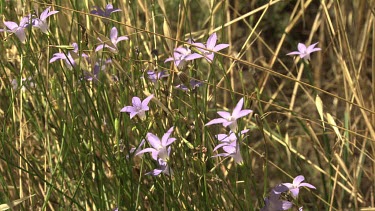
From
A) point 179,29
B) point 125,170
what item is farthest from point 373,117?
point 125,170

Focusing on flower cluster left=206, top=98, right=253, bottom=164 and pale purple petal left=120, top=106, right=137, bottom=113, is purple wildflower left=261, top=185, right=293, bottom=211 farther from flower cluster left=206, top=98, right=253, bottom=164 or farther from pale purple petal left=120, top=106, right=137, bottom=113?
pale purple petal left=120, top=106, right=137, bottom=113

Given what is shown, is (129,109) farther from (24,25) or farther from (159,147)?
(24,25)

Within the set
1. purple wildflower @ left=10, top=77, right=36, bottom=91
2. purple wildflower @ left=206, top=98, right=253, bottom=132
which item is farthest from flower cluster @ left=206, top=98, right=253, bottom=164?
purple wildflower @ left=10, top=77, right=36, bottom=91

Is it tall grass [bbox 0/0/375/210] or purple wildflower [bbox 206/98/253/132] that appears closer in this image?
A: purple wildflower [bbox 206/98/253/132]

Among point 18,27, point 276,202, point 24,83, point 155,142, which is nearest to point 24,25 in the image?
point 18,27

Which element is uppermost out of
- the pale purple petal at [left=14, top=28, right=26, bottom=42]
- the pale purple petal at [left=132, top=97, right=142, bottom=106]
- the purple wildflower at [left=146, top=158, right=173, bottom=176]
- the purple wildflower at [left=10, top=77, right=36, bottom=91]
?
the pale purple petal at [left=14, top=28, right=26, bottom=42]

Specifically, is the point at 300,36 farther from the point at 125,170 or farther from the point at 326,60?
the point at 125,170

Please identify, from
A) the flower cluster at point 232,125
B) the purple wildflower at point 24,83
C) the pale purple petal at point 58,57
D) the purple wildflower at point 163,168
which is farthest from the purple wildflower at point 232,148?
the purple wildflower at point 24,83

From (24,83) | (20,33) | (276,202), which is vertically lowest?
(276,202)

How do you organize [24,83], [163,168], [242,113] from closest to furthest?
1. [242,113]
2. [163,168]
3. [24,83]
